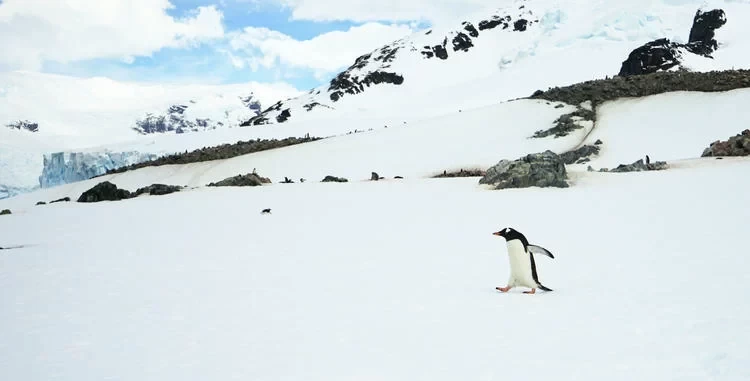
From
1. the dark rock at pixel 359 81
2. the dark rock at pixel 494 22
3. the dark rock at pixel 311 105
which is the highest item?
the dark rock at pixel 494 22

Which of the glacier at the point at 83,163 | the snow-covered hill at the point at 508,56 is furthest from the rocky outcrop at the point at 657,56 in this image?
the glacier at the point at 83,163

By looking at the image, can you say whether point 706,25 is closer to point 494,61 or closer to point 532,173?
point 494,61

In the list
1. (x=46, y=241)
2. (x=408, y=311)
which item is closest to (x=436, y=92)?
(x=46, y=241)

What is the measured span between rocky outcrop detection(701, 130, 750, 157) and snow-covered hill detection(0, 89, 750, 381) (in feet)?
7.15

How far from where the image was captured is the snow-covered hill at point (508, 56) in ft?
230

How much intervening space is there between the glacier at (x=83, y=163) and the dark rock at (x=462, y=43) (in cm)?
6663

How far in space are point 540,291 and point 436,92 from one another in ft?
249

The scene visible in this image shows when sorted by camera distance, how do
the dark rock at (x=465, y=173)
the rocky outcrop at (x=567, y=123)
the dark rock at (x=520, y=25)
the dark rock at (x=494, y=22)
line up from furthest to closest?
the dark rock at (x=494, y=22), the dark rock at (x=520, y=25), the rocky outcrop at (x=567, y=123), the dark rock at (x=465, y=173)

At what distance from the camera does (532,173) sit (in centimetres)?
1759

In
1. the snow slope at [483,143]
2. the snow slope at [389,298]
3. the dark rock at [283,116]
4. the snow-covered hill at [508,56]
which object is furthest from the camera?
the dark rock at [283,116]

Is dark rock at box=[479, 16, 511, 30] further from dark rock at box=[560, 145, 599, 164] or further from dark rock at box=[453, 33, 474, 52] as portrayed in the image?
dark rock at box=[560, 145, 599, 164]

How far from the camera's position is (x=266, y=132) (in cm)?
4553

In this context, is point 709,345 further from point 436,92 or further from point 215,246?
point 436,92

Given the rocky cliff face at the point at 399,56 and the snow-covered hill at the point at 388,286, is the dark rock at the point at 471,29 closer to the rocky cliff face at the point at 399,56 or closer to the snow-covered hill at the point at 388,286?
the rocky cliff face at the point at 399,56
